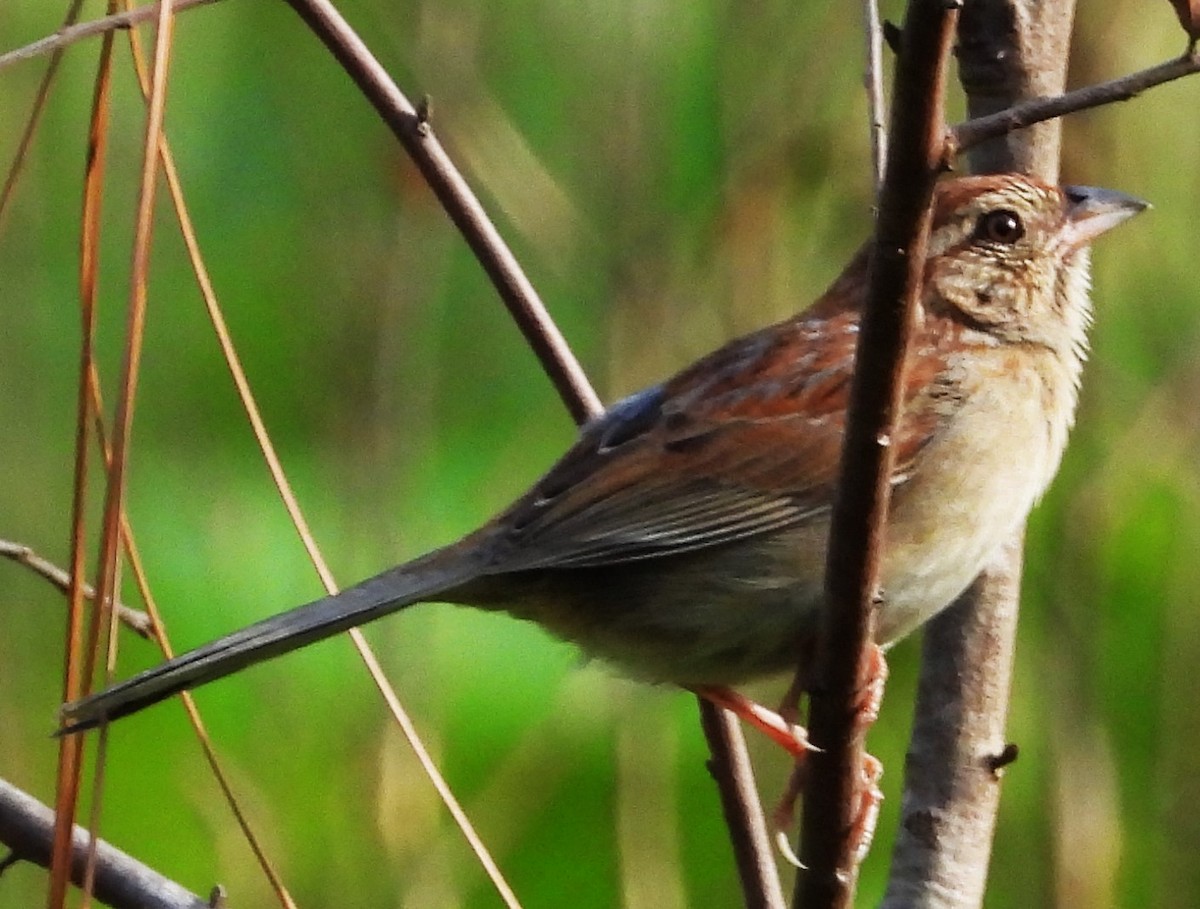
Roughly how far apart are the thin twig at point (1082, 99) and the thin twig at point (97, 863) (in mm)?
1326

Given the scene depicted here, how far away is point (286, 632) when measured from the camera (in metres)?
2.47

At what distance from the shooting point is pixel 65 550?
4.85 m

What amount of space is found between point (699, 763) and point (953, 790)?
6.36ft

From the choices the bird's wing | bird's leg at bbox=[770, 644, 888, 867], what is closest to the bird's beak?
the bird's wing

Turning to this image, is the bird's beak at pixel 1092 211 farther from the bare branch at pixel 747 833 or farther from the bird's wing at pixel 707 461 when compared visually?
the bare branch at pixel 747 833

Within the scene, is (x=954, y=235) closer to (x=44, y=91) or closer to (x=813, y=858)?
(x=813, y=858)

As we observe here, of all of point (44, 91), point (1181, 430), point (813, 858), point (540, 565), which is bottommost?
point (813, 858)

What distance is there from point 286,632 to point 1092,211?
1575 millimetres

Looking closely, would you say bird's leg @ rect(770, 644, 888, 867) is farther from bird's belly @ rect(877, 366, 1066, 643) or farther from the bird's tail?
the bird's tail

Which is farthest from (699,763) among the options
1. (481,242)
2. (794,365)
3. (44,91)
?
(44,91)

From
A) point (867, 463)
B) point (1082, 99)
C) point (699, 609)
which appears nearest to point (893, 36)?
point (1082, 99)

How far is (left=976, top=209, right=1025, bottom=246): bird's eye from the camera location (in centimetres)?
314

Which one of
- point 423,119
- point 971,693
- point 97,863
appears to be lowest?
point 97,863

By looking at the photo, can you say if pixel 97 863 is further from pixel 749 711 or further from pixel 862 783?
pixel 749 711
